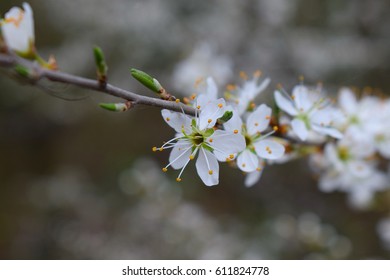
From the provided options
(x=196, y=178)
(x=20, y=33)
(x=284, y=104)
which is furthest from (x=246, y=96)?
(x=196, y=178)

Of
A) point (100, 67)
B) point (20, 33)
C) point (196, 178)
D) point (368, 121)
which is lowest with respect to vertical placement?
point (100, 67)

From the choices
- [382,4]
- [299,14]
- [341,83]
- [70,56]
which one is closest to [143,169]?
[70,56]

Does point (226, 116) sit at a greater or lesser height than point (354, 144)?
lesser

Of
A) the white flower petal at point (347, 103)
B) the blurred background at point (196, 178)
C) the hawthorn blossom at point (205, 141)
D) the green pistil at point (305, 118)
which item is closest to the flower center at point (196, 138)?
the hawthorn blossom at point (205, 141)

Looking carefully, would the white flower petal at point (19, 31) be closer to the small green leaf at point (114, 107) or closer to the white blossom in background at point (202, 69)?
the small green leaf at point (114, 107)

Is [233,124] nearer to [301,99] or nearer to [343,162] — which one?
[301,99]

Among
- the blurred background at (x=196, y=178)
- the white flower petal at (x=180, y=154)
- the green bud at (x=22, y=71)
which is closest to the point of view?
the green bud at (x=22, y=71)

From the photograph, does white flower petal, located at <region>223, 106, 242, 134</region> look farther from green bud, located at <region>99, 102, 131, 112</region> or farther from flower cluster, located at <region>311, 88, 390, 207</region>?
flower cluster, located at <region>311, 88, 390, 207</region>
